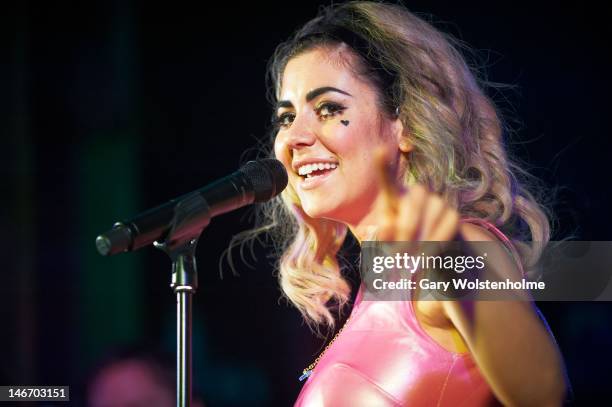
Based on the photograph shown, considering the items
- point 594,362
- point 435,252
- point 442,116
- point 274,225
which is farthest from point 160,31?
point 594,362

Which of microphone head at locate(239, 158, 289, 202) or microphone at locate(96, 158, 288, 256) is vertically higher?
microphone head at locate(239, 158, 289, 202)

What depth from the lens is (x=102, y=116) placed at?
2.38 meters

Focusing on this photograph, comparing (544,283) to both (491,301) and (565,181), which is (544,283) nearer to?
(565,181)

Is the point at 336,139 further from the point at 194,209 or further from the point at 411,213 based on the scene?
the point at 194,209

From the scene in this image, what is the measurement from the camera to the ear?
1.74m

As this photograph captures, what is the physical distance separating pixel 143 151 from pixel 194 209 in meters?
1.17

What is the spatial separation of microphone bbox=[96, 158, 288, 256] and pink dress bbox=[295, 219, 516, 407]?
0.42 m

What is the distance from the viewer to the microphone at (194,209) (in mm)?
1107

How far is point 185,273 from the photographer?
1.22 metres

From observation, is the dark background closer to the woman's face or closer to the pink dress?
the woman's face

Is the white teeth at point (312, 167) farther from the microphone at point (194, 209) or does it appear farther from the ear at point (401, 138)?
the microphone at point (194, 209)

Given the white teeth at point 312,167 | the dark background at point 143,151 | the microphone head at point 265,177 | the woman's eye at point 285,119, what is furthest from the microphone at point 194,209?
the dark background at point 143,151

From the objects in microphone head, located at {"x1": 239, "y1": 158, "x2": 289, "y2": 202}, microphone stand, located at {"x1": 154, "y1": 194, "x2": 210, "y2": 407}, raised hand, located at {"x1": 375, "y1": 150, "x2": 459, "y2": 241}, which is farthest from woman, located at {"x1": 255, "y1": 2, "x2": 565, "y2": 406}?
microphone stand, located at {"x1": 154, "y1": 194, "x2": 210, "y2": 407}

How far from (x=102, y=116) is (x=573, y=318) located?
1.53m
